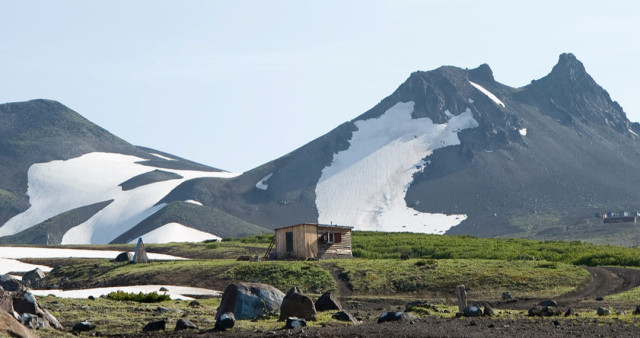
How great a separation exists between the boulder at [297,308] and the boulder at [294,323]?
1641 millimetres

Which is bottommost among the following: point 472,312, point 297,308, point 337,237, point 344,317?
point 472,312

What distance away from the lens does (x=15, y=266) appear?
300ft

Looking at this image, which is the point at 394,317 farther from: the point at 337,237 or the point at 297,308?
the point at 337,237

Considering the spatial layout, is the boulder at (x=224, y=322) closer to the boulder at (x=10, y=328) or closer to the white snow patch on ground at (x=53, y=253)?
the boulder at (x=10, y=328)

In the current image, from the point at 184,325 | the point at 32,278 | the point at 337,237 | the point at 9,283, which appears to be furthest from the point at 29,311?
the point at 337,237

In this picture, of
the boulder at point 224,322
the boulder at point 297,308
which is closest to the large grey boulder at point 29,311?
the boulder at point 224,322

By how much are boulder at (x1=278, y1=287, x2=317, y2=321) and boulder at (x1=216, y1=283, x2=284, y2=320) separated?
141 cm

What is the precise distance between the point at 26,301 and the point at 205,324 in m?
6.45

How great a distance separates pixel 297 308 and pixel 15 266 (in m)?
66.2

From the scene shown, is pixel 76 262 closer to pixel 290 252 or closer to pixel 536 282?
pixel 290 252

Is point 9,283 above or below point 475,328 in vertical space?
above

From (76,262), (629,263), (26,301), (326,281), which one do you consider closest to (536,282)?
(326,281)

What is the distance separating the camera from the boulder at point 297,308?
32.8 meters

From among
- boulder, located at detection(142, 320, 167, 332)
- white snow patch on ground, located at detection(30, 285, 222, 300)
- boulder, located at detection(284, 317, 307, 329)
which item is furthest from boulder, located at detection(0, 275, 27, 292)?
white snow patch on ground, located at detection(30, 285, 222, 300)
